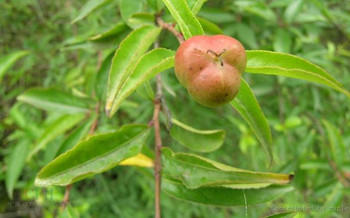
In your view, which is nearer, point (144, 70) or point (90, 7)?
point (144, 70)

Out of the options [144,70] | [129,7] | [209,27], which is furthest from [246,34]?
[144,70]

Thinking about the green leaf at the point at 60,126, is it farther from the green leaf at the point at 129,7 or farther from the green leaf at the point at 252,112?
the green leaf at the point at 252,112

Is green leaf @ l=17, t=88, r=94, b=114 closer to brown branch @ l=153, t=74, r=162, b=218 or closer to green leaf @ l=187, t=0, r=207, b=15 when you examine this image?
brown branch @ l=153, t=74, r=162, b=218

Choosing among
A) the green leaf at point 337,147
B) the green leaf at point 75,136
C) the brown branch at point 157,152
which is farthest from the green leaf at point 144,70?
the green leaf at point 337,147

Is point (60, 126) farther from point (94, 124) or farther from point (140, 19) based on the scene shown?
point (140, 19)

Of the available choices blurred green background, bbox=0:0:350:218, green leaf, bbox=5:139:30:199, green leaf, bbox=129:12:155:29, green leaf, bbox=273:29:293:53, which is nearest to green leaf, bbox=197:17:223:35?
blurred green background, bbox=0:0:350:218
